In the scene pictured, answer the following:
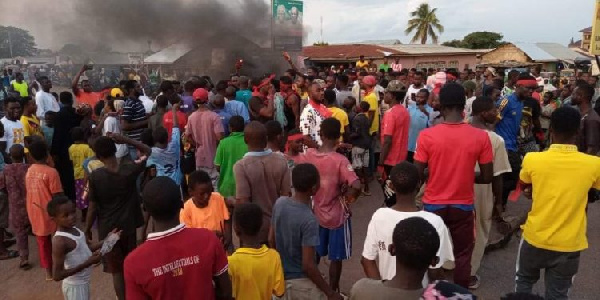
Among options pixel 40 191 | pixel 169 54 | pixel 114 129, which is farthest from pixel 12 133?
pixel 169 54

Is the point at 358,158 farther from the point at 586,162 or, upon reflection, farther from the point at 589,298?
the point at 586,162

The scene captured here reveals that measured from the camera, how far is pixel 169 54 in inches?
922

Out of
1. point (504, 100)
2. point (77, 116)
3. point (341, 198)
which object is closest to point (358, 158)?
point (504, 100)

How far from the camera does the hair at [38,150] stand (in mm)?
4691

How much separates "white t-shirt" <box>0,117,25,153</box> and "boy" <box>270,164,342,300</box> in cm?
500

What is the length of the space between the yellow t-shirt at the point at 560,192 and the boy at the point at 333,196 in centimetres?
135

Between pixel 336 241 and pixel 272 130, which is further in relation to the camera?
pixel 272 130

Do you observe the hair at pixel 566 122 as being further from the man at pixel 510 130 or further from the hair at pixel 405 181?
the man at pixel 510 130

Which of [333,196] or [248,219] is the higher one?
[248,219]

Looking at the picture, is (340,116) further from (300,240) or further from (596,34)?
(596,34)

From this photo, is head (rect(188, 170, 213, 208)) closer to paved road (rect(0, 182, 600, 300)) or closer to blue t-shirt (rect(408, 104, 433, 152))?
paved road (rect(0, 182, 600, 300))

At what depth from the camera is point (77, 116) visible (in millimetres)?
7055

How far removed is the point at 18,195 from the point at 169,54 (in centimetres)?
1899

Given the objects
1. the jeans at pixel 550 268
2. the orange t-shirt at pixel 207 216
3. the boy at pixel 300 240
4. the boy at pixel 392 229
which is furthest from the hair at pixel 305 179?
the jeans at pixel 550 268
